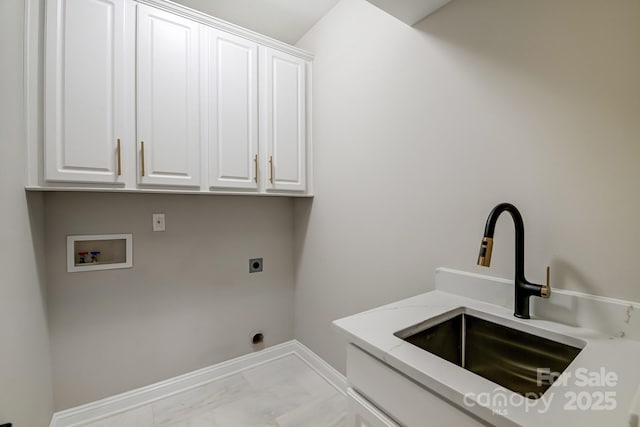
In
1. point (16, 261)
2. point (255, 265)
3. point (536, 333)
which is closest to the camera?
point (536, 333)

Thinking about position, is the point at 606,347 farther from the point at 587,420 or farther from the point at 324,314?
the point at 324,314

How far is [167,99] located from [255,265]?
131 centimetres

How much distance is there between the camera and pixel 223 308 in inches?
83.6

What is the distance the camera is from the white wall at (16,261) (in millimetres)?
1023

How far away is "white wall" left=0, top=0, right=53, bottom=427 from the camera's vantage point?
3.36 ft

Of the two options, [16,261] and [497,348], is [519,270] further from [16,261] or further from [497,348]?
[16,261]

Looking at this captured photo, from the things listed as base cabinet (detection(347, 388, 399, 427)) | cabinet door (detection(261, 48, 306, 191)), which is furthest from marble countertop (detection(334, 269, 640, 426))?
cabinet door (detection(261, 48, 306, 191))

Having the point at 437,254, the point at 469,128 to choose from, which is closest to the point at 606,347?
the point at 437,254

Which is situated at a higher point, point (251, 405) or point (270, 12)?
point (270, 12)

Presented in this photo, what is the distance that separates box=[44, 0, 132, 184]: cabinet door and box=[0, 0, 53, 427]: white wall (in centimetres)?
10

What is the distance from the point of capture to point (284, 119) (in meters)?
1.98

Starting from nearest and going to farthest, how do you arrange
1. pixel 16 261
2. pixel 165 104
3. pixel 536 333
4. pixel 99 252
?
1. pixel 536 333
2. pixel 16 261
3. pixel 165 104
4. pixel 99 252

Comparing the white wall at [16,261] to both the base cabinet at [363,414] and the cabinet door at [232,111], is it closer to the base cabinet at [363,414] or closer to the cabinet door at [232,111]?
the cabinet door at [232,111]

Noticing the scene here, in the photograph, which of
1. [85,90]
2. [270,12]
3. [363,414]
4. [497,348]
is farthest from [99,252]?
[497,348]
